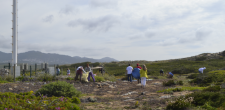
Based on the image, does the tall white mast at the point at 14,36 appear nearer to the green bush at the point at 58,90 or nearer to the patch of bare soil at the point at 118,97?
the patch of bare soil at the point at 118,97

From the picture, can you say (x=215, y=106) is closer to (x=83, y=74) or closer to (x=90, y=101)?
(x=90, y=101)

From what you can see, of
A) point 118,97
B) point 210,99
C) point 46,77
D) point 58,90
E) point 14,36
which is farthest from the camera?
point 14,36

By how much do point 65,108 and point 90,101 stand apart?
235 centimetres

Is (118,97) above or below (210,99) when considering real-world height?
below

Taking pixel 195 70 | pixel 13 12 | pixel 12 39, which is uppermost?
pixel 13 12

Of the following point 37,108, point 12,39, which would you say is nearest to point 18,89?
point 37,108

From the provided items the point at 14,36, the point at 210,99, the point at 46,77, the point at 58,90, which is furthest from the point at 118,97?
the point at 14,36

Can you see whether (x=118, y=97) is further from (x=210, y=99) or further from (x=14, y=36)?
(x=14, y=36)

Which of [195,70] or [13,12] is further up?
[13,12]

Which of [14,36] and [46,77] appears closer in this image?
[46,77]

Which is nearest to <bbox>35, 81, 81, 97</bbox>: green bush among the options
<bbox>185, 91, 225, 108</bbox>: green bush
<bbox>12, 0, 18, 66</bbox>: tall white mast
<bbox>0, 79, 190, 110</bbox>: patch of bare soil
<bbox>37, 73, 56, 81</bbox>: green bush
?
<bbox>0, 79, 190, 110</bbox>: patch of bare soil

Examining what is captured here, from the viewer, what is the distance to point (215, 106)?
653 cm

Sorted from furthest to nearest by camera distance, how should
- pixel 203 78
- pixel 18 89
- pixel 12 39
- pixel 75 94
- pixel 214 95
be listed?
pixel 12 39 < pixel 203 78 < pixel 18 89 < pixel 75 94 < pixel 214 95

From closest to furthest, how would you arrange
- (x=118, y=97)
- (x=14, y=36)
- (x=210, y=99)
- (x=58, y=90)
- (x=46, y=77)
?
(x=210, y=99), (x=58, y=90), (x=118, y=97), (x=46, y=77), (x=14, y=36)
